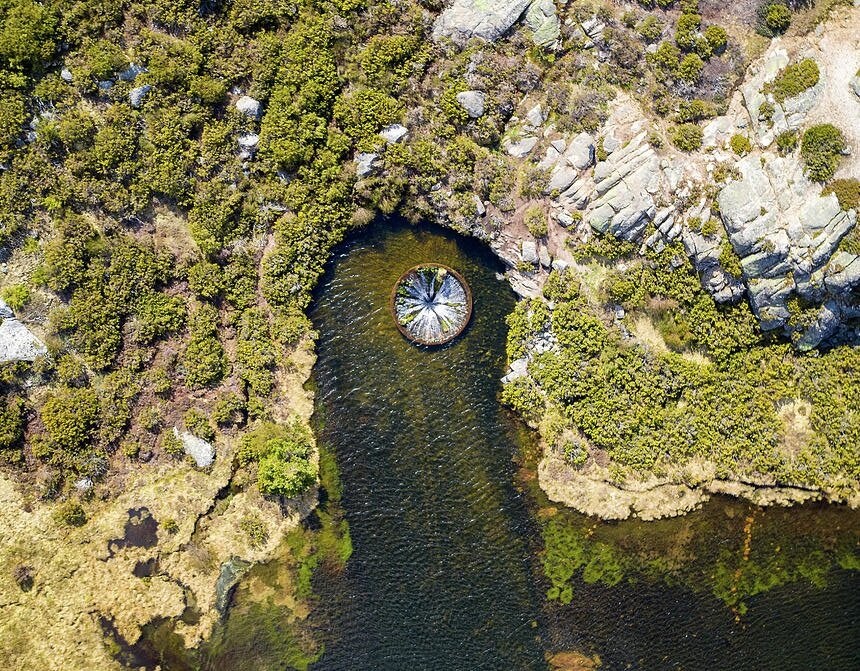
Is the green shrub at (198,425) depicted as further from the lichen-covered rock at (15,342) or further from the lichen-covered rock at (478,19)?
the lichen-covered rock at (478,19)

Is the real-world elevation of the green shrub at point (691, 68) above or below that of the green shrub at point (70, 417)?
above

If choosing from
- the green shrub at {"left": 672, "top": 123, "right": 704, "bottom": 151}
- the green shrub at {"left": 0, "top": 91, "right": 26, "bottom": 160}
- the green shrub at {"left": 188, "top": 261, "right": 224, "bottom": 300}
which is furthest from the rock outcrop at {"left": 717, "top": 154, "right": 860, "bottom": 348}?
the green shrub at {"left": 0, "top": 91, "right": 26, "bottom": 160}

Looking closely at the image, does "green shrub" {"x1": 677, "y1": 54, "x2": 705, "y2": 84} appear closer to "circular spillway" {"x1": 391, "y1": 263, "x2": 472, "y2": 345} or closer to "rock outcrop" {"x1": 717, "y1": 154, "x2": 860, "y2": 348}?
"rock outcrop" {"x1": 717, "y1": 154, "x2": 860, "y2": 348}

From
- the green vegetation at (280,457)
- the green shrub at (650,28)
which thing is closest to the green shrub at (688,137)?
the green shrub at (650,28)

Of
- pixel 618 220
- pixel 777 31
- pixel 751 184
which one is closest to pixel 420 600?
pixel 618 220

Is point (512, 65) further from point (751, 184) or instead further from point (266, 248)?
point (266, 248)

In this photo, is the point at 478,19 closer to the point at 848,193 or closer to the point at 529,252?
the point at 529,252

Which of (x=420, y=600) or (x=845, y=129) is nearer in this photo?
(x=845, y=129)
